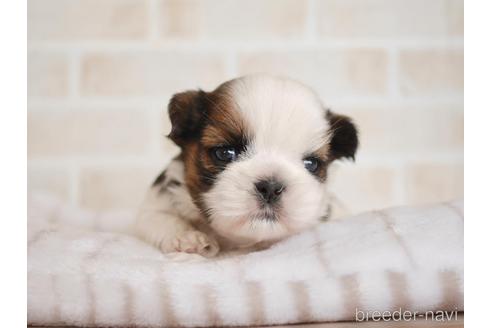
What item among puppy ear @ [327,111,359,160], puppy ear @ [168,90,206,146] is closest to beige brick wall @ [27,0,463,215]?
puppy ear @ [327,111,359,160]

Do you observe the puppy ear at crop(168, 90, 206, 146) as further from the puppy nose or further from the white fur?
the puppy nose

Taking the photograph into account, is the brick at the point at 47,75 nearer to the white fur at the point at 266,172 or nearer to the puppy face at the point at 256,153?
the puppy face at the point at 256,153

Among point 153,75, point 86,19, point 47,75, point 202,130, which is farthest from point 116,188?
point 202,130

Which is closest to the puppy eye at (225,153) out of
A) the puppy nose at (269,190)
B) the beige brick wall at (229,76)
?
the puppy nose at (269,190)
